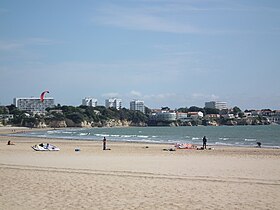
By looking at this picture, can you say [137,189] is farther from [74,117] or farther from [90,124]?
[90,124]

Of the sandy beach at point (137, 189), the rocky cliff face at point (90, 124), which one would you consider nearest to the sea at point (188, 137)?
the sandy beach at point (137, 189)

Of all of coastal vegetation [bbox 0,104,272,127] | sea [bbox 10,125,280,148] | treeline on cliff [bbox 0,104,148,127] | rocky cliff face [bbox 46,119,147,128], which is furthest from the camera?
coastal vegetation [bbox 0,104,272,127]

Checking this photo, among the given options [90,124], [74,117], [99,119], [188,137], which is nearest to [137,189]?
[188,137]

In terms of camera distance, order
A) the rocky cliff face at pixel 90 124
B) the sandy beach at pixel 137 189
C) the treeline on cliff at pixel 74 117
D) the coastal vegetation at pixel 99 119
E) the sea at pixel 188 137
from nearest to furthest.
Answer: the sandy beach at pixel 137 189 < the sea at pixel 188 137 < the treeline on cliff at pixel 74 117 < the rocky cliff face at pixel 90 124 < the coastal vegetation at pixel 99 119

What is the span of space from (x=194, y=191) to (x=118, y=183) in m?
2.16

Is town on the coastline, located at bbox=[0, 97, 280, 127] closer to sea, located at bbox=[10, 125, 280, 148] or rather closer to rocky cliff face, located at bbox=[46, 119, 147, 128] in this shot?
rocky cliff face, located at bbox=[46, 119, 147, 128]

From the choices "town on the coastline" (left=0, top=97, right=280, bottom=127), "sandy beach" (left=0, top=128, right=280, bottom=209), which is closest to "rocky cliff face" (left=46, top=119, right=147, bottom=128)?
"town on the coastline" (left=0, top=97, right=280, bottom=127)

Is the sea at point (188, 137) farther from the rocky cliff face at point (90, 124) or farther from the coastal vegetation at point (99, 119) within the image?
the coastal vegetation at point (99, 119)

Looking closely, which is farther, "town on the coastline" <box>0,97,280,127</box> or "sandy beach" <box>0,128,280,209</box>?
"town on the coastline" <box>0,97,280,127</box>

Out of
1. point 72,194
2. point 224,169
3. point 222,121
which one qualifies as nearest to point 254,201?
point 72,194

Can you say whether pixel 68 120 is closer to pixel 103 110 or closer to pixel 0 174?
pixel 103 110

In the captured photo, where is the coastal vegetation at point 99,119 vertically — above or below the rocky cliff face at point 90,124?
above

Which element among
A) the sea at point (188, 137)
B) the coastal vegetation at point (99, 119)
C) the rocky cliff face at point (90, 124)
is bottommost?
the sea at point (188, 137)

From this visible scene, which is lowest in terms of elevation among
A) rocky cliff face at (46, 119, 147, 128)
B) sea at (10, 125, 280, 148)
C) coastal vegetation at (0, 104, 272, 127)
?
sea at (10, 125, 280, 148)
